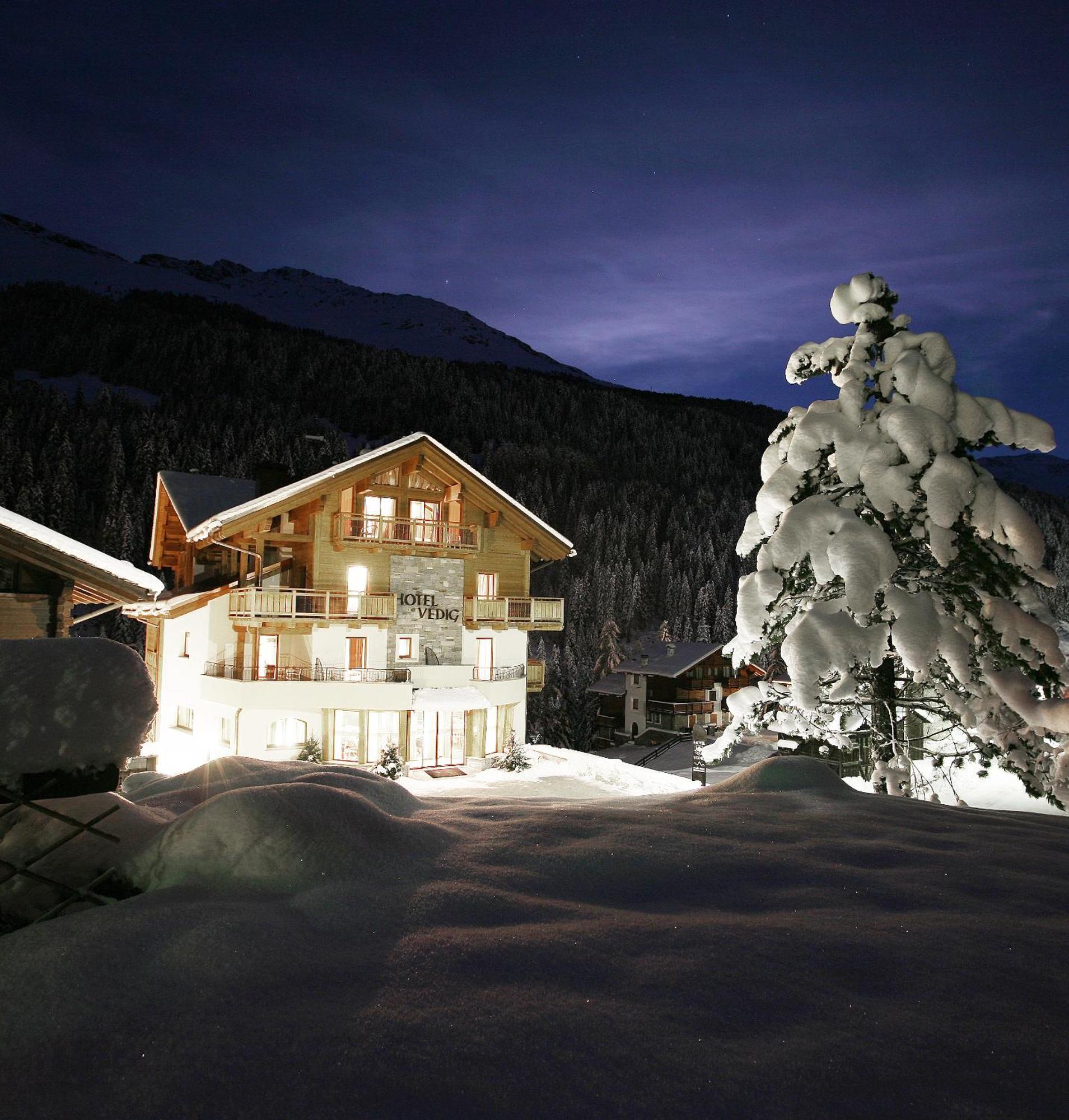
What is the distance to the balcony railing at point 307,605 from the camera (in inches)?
853

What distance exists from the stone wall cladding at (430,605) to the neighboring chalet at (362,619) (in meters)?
0.05

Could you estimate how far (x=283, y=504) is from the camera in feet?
75.5

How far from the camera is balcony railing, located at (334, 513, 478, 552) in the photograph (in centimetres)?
2336

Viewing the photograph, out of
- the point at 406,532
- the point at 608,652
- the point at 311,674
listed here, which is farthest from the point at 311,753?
the point at 608,652

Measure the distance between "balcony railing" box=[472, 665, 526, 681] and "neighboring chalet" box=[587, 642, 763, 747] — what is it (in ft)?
95.3

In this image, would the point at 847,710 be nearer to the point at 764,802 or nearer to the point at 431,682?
the point at 764,802

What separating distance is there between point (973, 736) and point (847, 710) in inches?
58.0

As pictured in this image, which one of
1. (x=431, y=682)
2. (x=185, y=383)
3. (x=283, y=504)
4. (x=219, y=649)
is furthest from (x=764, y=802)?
(x=185, y=383)

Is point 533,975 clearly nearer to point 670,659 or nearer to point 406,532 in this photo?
point 406,532

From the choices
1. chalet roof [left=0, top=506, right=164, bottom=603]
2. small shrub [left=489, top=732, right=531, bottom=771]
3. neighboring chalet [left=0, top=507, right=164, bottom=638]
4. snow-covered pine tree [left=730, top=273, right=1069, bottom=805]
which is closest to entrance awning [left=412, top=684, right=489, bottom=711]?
small shrub [left=489, top=732, right=531, bottom=771]

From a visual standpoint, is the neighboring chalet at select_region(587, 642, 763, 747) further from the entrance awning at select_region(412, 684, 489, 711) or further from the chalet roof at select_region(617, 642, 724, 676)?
the entrance awning at select_region(412, 684, 489, 711)

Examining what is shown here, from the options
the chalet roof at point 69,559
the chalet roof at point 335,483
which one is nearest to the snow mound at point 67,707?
the chalet roof at point 69,559

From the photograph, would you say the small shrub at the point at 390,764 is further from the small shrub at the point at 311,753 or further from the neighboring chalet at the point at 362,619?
the small shrub at the point at 311,753

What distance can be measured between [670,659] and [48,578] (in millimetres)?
49472
